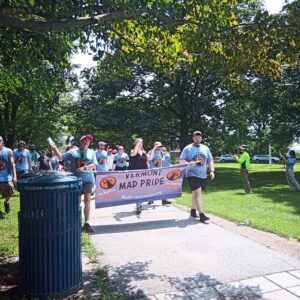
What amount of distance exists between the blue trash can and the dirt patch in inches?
125

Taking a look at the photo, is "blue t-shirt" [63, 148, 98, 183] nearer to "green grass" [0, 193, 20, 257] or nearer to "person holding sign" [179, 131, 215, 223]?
"green grass" [0, 193, 20, 257]

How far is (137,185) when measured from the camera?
917 cm

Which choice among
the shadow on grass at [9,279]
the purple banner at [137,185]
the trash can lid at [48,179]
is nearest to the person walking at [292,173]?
the purple banner at [137,185]

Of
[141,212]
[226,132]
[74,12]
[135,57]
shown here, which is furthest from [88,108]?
[74,12]

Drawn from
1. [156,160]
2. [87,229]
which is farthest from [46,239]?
[156,160]

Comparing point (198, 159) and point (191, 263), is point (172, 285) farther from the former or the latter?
point (198, 159)

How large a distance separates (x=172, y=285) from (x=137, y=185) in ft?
15.0

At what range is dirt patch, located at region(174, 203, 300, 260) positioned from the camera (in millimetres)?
6086

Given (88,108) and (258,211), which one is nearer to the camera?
(258,211)

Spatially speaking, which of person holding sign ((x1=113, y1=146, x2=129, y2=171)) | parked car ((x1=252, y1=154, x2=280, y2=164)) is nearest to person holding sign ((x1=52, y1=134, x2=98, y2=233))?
person holding sign ((x1=113, y1=146, x2=129, y2=171))

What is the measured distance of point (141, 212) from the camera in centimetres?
969

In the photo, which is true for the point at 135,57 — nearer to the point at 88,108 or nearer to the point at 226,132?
the point at 88,108

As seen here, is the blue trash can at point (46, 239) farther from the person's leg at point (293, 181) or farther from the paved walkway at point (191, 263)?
the person's leg at point (293, 181)

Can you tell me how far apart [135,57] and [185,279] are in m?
3.78
